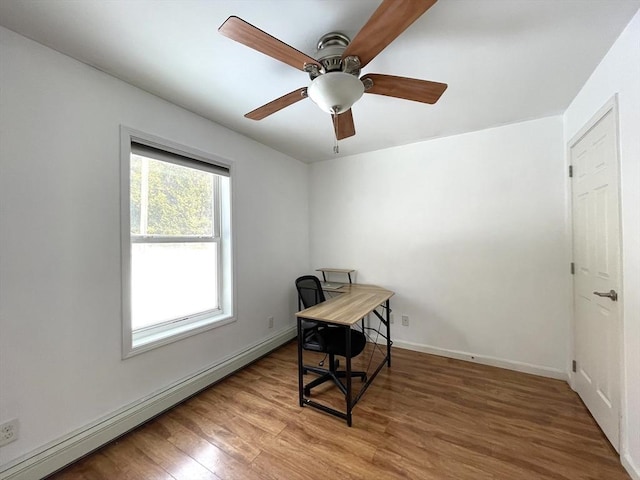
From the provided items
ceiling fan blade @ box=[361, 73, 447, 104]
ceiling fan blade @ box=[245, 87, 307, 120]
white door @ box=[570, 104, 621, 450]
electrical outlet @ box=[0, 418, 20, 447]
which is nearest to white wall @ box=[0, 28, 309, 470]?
electrical outlet @ box=[0, 418, 20, 447]

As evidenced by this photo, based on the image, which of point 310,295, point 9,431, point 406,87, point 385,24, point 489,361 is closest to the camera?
point 385,24

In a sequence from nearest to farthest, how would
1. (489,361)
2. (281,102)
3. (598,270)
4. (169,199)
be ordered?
(281,102) < (598,270) < (169,199) < (489,361)

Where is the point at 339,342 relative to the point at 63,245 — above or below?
below

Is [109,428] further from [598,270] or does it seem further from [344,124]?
[598,270]

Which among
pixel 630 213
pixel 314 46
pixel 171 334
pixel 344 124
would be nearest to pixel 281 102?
pixel 314 46

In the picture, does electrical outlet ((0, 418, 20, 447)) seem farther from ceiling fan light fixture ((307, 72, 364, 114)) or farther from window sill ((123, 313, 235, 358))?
ceiling fan light fixture ((307, 72, 364, 114))

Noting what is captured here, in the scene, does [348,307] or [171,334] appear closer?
[171,334]

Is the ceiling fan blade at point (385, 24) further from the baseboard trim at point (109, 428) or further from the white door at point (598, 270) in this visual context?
the baseboard trim at point (109, 428)

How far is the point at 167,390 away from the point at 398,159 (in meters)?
3.32

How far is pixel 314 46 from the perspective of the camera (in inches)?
59.3

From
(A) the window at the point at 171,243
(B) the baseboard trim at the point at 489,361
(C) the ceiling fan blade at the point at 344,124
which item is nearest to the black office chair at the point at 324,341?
(A) the window at the point at 171,243

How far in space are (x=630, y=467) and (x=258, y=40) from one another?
9.59ft

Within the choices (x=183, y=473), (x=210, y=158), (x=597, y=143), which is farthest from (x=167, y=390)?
(x=597, y=143)

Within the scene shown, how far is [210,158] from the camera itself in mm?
2418
